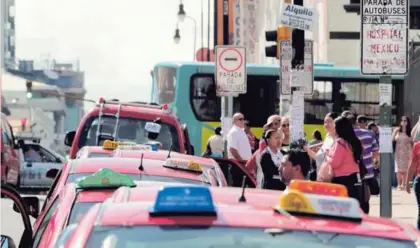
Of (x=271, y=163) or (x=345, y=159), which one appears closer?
(x=345, y=159)

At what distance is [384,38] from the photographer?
11086mm

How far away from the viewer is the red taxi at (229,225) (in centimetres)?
429

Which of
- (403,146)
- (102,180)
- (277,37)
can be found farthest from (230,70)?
(102,180)

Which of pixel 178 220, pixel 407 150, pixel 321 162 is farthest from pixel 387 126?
pixel 407 150

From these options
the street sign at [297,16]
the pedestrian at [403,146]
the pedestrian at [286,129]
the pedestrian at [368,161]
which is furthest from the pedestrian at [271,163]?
the pedestrian at [403,146]

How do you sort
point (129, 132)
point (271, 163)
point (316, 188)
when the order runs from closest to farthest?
point (316, 188) < point (271, 163) < point (129, 132)

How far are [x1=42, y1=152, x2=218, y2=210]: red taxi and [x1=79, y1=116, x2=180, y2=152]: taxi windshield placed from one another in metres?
7.38

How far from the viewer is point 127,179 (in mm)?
6641

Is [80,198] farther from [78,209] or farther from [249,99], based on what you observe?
[249,99]

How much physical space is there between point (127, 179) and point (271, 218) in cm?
231

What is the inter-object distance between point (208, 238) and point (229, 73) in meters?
14.6

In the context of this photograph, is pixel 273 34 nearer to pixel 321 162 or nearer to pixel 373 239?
pixel 321 162

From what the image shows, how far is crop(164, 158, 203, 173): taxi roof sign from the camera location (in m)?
8.98

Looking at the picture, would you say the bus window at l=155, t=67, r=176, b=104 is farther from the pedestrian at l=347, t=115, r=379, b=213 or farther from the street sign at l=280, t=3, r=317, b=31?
the pedestrian at l=347, t=115, r=379, b=213
